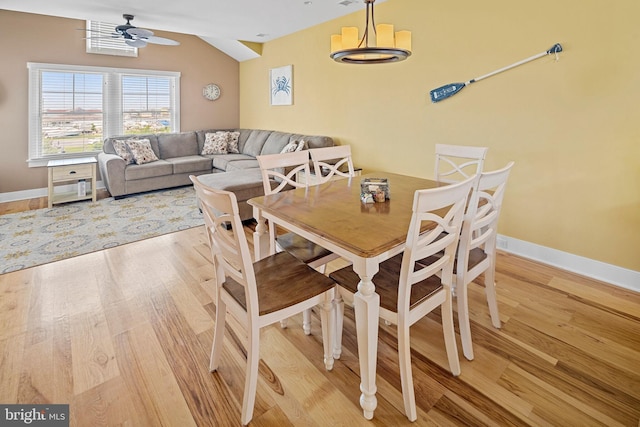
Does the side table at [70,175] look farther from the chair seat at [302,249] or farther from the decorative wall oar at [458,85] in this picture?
the decorative wall oar at [458,85]

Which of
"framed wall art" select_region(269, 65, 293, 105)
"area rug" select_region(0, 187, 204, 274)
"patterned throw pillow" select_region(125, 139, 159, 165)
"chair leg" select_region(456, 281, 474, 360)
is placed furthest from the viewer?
"framed wall art" select_region(269, 65, 293, 105)

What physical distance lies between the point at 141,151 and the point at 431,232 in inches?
208

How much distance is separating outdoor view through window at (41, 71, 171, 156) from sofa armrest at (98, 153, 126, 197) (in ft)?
2.99

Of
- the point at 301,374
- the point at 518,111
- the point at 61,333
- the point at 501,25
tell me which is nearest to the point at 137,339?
the point at 61,333

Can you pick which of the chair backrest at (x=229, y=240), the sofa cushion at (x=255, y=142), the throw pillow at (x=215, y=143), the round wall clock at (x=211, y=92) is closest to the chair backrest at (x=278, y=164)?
the chair backrest at (x=229, y=240)

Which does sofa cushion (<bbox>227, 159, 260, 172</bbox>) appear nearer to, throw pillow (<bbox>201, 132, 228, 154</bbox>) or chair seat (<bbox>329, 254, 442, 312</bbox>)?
throw pillow (<bbox>201, 132, 228, 154</bbox>)

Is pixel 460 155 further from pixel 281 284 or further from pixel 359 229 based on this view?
pixel 281 284

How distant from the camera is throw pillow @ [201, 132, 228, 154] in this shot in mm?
6266

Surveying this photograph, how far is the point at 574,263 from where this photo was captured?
113 inches

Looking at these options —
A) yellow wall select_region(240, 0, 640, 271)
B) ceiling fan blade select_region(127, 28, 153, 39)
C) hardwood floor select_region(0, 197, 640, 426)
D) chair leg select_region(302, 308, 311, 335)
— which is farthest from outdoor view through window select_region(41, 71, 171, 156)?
chair leg select_region(302, 308, 311, 335)

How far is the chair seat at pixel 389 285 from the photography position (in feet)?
5.04

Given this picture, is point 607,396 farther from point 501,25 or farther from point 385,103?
point 385,103

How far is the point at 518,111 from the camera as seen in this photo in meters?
2.99

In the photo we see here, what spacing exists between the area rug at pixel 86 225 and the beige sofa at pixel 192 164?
28cm
